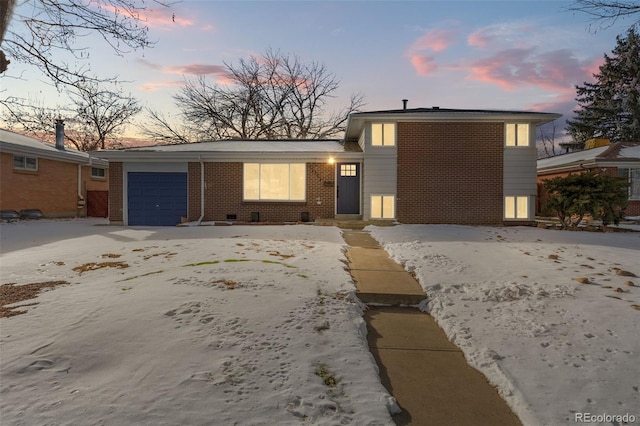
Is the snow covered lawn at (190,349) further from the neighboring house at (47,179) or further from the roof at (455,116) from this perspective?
the neighboring house at (47,179)

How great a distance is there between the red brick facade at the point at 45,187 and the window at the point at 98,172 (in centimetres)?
37

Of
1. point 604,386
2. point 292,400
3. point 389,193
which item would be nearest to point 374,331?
point 292,400

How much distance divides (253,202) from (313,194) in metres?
2.51

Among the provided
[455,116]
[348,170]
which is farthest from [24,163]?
[455,116]

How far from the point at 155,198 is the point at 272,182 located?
500cm

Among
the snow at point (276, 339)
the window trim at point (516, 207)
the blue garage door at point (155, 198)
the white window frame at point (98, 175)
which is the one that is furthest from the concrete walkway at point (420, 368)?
the white window frame at point (98, 175)

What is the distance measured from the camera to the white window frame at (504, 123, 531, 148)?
1368 cm

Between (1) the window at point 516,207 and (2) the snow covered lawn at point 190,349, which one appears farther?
(1) the window at point 516,207

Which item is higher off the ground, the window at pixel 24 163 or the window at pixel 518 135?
the window at pixel 518 135

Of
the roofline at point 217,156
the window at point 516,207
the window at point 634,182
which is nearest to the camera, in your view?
the window at point 516,207

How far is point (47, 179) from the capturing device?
1853cm

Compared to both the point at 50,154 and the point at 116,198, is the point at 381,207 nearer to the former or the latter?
the point at 116,198

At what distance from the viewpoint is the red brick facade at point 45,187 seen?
16688 millimetres

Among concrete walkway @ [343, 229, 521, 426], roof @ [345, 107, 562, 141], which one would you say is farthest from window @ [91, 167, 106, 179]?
concrete walkway @ [343, 229, 521, 426]
